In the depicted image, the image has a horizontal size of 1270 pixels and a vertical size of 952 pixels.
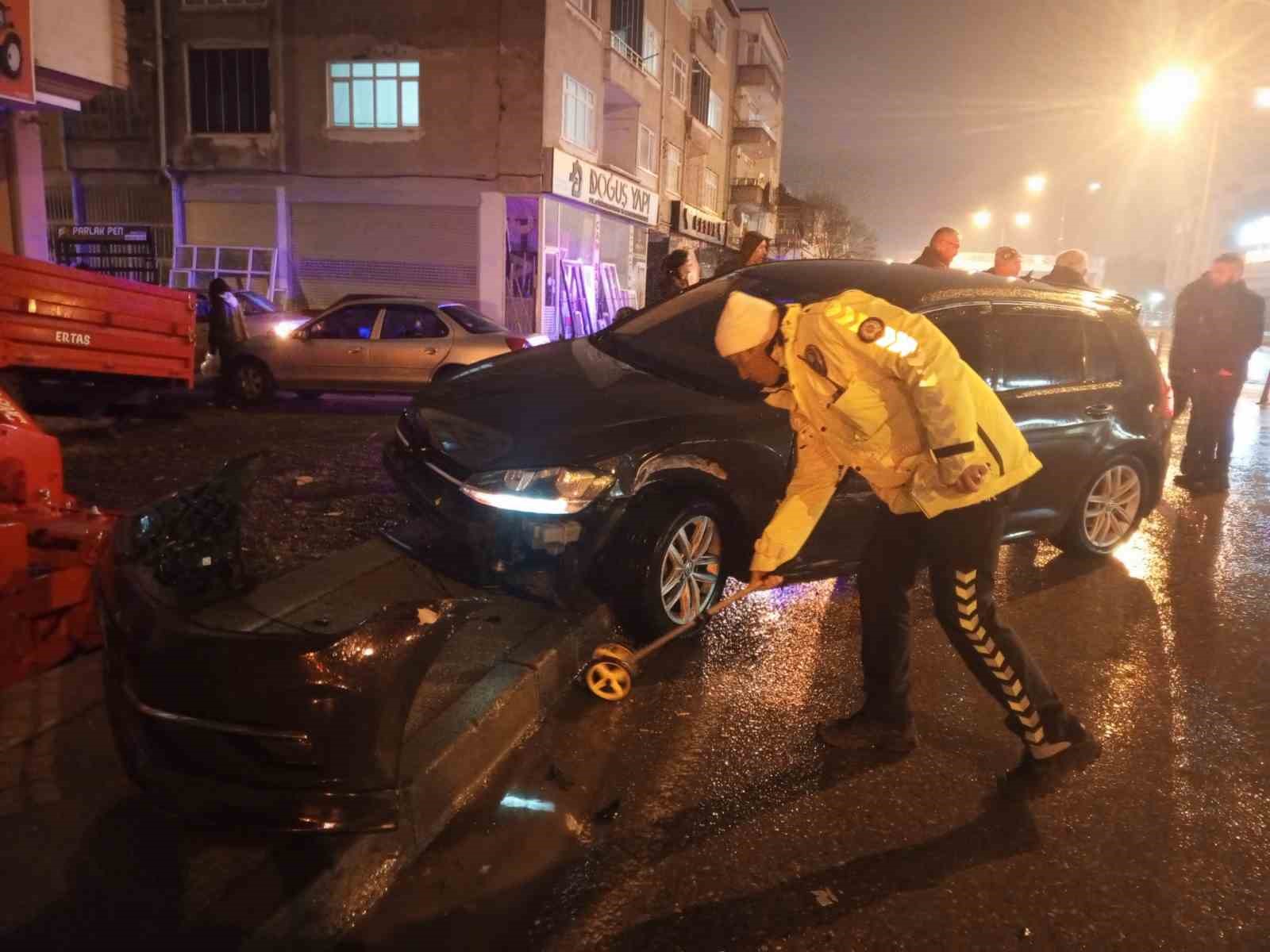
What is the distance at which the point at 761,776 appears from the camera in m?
3.20

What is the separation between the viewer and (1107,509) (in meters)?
5.84

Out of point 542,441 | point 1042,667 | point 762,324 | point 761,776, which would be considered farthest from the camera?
point 1042,667

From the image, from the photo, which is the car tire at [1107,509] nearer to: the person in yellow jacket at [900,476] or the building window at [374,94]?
the person in yellow jacket at [900,476]

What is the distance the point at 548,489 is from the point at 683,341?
5.24 ft

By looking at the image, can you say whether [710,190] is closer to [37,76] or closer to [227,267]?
[227,267]

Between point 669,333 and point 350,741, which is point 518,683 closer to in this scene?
point 350,741

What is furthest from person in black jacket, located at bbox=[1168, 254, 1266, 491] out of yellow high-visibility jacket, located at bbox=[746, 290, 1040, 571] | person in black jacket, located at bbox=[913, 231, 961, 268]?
yellow high-visibility jacket, located at bbox=[746, 290, 1040, 571]

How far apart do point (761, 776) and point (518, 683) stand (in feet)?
3.04

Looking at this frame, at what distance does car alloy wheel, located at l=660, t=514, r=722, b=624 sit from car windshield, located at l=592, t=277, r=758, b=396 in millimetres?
712

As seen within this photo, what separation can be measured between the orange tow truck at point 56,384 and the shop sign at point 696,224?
67.2ft

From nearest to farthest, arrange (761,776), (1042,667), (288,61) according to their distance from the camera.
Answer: (761,776), (1042,667), (288,61)

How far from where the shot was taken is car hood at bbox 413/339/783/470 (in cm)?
390

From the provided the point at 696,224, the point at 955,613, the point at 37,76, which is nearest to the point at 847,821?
the point at 955,613

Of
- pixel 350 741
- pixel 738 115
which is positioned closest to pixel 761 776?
pixel 350 741
